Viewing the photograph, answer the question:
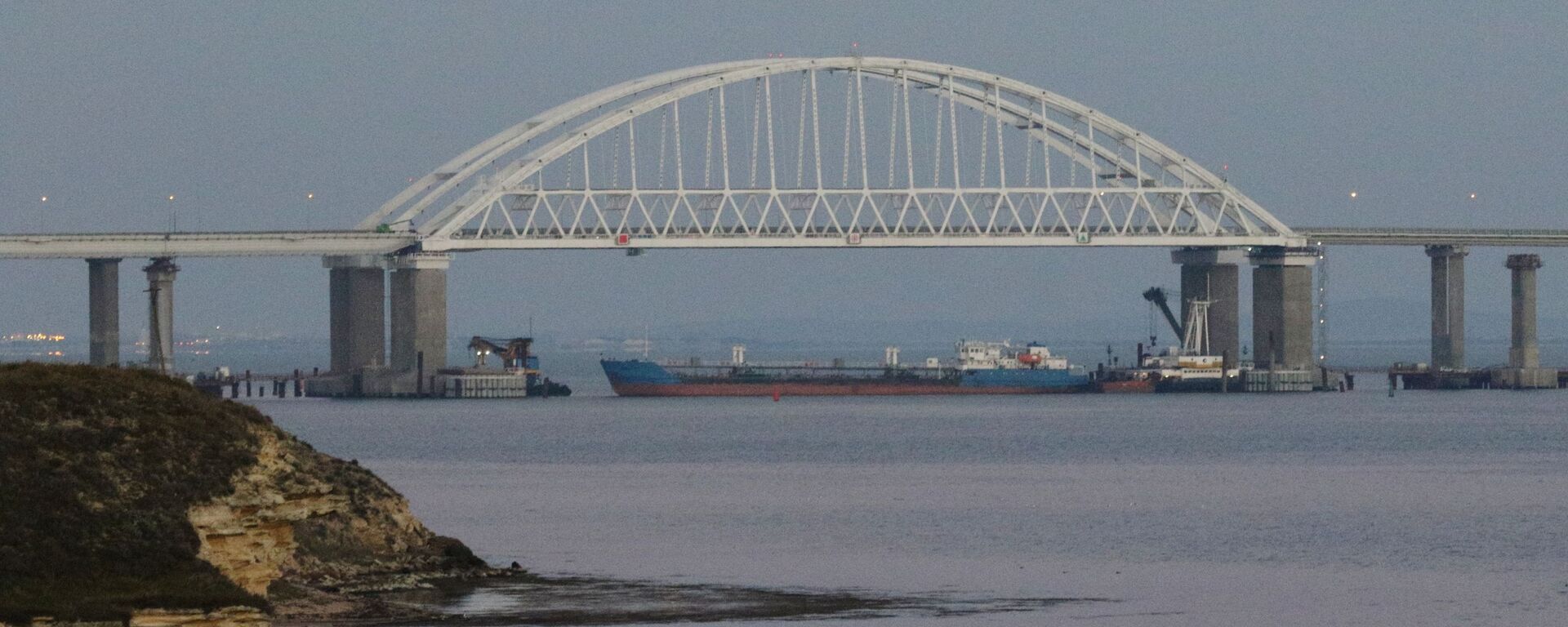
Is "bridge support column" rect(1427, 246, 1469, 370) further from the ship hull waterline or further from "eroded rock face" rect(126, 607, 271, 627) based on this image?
"eroded rock face" rect(126, 607, 271, 627)

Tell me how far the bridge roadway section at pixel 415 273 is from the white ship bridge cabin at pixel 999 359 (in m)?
9.25

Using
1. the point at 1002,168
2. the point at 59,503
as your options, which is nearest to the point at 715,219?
the point at 1002,168

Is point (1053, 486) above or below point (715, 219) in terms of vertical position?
below

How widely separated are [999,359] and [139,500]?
125 metres

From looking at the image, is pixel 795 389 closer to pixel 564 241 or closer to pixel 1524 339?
pixel 564 241

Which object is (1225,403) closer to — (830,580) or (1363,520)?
(1363,520)

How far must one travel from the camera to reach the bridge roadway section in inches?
5172

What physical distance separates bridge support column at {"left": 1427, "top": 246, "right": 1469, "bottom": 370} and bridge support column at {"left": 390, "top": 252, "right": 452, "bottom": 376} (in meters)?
63.0

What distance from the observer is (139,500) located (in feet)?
110

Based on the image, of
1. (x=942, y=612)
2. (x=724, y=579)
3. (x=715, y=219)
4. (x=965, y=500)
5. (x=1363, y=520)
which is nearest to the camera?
(x=942, y=612)

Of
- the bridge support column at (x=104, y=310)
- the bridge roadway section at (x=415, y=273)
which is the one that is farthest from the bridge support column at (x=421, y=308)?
the bridge support column at (x=104, y=310)

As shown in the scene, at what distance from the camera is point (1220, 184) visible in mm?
150750

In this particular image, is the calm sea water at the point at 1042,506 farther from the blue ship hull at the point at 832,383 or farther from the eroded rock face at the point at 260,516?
the blue ship hull at the point at 832,383

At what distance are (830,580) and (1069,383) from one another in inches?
4443
